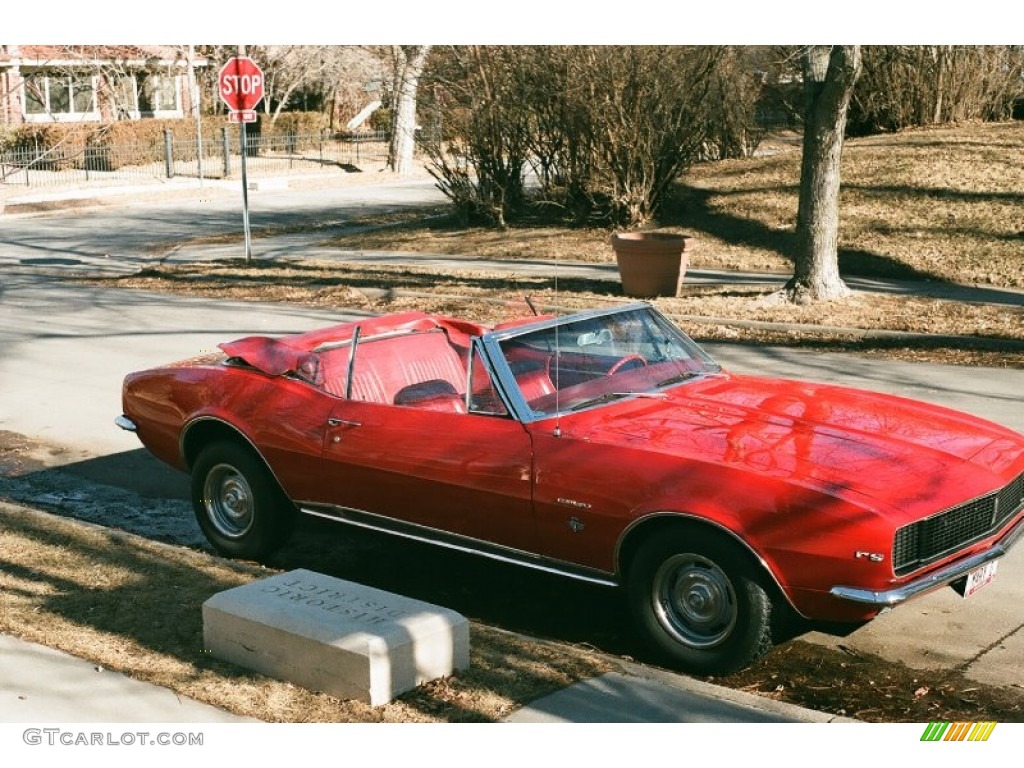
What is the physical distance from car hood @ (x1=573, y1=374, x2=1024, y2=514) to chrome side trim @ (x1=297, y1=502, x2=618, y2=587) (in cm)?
63

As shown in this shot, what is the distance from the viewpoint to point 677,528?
224 inches

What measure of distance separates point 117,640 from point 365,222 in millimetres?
22480

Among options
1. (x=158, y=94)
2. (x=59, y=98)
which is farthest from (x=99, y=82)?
(x=158, y=94)

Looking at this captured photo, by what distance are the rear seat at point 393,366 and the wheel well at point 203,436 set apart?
64cm

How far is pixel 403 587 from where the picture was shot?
23.5 feet

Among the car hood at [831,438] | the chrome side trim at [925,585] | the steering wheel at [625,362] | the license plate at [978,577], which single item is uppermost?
the steering wheel at [625,362]

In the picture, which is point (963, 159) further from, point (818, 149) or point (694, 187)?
point (818, 149)

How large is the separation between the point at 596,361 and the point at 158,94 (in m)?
49.3

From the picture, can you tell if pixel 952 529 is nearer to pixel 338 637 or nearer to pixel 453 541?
pixel 453 541

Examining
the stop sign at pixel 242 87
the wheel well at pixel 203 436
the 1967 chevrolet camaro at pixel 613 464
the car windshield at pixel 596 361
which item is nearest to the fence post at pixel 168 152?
the stop sign at pixel 242 87

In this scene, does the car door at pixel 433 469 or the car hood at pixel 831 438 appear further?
the car door at pixel 433 469

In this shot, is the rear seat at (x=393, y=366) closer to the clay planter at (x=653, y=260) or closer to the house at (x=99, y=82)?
the clay planter at (x=653, y=260)
